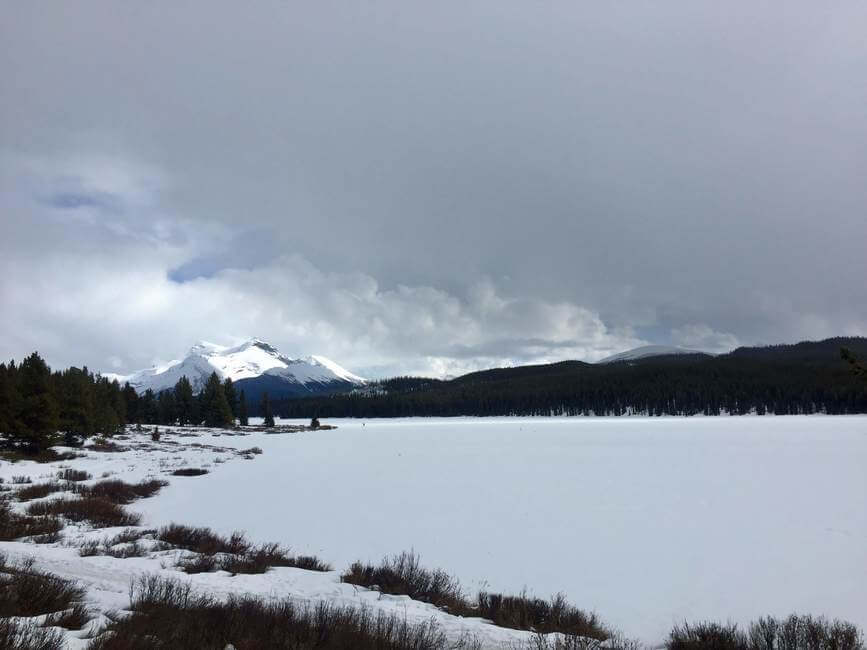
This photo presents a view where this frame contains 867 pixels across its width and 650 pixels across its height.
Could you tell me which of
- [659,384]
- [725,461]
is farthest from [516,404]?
[725,461]

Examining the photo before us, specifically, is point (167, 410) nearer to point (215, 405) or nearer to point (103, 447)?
point (215, 405)

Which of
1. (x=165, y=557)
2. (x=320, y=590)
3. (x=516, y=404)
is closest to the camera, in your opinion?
(x=320, y=590)

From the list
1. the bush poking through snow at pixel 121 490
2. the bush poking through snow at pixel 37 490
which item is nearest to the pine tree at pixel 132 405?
the bush poking through snow at pixel 121 490

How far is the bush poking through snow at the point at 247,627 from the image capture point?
5340 millimetres

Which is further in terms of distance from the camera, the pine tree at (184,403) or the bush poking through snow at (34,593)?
the pine tree at (184,403)

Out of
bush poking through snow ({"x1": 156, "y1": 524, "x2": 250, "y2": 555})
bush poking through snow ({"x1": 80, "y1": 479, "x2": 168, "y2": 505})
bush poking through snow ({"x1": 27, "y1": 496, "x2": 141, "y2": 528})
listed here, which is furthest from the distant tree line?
bush poking through snow ({"x1": 27, "y1": 496, "x2": 141, "y2": 528})

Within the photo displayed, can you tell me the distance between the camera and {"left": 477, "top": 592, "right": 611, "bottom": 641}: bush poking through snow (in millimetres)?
8234

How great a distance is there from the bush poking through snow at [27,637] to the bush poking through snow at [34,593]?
64cm

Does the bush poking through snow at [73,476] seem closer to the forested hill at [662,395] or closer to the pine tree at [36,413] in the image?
the pine tree at [36,413]

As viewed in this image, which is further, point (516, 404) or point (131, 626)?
point (516, 404)

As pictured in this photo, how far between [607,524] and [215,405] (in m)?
81.1

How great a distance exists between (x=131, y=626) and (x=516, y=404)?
6597 inches

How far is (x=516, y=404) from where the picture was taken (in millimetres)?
168250

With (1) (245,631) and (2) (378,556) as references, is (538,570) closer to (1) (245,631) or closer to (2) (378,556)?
(2) (378,556)
